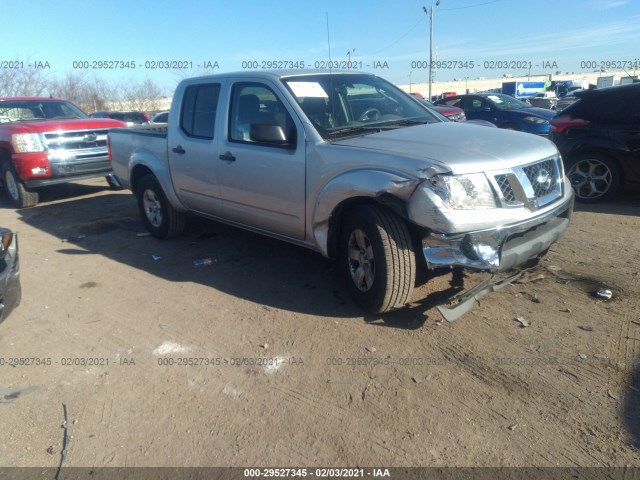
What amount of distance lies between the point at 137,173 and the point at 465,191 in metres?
4.53

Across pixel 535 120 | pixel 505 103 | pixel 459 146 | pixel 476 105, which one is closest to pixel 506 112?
pixel 535 120

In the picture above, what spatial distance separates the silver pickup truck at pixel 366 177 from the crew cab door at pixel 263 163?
0.04 feet

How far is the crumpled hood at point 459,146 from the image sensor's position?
3.32 meters

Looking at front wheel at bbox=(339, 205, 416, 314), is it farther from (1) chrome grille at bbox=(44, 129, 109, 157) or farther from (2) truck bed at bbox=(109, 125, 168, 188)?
(1) chrome grille at bbox=(44, 129, 109, 157)

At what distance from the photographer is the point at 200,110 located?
17.0ft

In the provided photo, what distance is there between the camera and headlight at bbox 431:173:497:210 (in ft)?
10.5

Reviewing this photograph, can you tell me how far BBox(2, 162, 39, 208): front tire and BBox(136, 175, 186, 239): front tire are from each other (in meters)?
3.39

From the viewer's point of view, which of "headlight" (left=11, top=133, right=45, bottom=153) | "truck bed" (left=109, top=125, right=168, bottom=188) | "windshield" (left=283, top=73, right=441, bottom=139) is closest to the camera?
"windshield" (left=283, top=73, right=441, bottom=139)

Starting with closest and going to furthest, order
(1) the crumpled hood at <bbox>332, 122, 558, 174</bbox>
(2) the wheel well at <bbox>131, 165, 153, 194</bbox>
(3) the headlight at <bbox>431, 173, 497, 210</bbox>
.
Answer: (3) the headlight at <bbox>431, 173, 497, 210</bbox>, (1) the crumpled hood at <bbox>332, 122, 558, 174</bbox>, (2) the wheel well at <bbox>131, 165, 153, 194</bbox>

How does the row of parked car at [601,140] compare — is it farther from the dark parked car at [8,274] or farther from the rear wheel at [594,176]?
the dark parked car at [8,274]

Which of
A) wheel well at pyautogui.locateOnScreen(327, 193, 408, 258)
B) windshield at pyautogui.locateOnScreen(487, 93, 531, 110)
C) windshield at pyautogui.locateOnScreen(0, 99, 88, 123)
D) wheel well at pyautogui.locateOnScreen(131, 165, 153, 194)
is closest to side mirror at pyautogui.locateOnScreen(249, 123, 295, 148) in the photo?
wheel well at pyautogui.locateOnScreen(327, 193, 408, 258)

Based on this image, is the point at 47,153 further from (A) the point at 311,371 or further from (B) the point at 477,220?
(B) the point at 477,220

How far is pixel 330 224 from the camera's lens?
12.8 feet


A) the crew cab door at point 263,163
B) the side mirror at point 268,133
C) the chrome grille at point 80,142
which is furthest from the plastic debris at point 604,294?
the chrome grille at point 80,142
